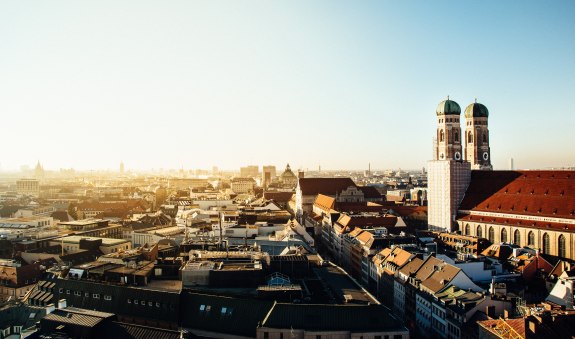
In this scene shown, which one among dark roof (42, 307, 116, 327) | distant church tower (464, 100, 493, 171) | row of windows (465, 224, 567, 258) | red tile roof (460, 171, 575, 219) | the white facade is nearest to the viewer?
dark roof (42, 307, 116, 327)

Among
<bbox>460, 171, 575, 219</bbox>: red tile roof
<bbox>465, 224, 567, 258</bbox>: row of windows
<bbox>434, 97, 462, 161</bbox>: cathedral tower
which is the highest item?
<bbox>434, 97, 462, 161</bbox>: cathedral tower

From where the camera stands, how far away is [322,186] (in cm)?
17812

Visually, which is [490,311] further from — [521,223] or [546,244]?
[521,223]

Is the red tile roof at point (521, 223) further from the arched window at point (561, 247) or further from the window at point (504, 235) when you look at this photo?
the arched window at point (561, 247)

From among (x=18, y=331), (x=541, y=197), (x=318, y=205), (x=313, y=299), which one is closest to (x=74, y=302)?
(x=18, y=331)

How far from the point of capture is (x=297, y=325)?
54.9 meters

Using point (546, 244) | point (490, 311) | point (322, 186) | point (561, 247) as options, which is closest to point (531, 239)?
point (546, 244)

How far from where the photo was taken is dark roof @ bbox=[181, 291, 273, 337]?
57.0 m

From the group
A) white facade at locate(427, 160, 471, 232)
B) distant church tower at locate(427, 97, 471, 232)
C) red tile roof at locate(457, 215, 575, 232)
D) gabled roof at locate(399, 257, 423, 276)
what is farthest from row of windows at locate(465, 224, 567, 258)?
gabled roof at locate(399, 257, 423, 276)

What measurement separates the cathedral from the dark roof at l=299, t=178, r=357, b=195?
46.1 m

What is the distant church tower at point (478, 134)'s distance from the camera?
14038 centimetres

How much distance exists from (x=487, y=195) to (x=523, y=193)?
9.33m

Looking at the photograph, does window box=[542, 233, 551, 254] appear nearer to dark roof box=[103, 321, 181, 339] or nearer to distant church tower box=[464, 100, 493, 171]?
distant church tower box=[464, 100, 493, 171]

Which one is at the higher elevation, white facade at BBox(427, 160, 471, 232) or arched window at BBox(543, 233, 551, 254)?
white facade at BBox(427, 160, 471, 232)
